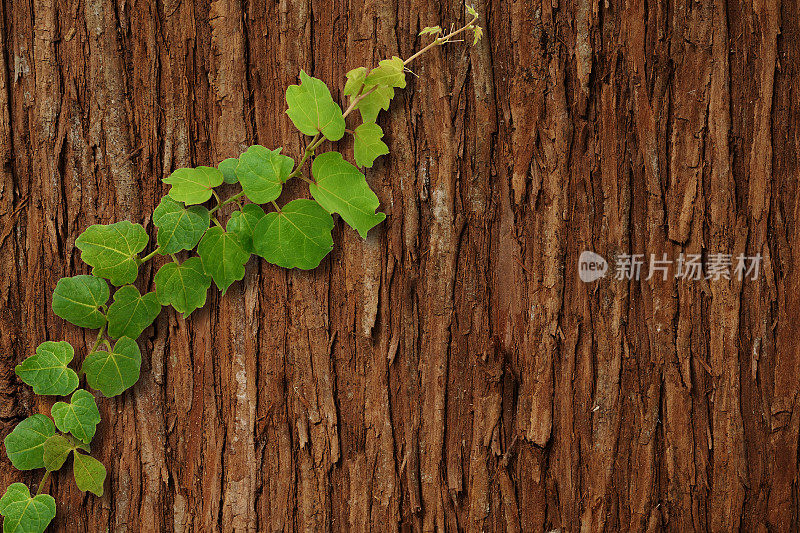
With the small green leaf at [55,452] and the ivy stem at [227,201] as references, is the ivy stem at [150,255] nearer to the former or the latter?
the ivy stem at [227,201]

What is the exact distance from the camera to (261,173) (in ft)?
4.14

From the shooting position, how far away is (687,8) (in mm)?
1335

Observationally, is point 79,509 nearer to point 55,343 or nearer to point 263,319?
point 55,343

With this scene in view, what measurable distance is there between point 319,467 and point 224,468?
0.76 ft

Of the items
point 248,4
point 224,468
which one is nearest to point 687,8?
point 248,4

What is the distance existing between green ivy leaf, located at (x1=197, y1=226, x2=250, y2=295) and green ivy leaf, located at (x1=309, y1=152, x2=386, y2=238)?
0.22 m

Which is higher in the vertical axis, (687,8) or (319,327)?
(687,8)

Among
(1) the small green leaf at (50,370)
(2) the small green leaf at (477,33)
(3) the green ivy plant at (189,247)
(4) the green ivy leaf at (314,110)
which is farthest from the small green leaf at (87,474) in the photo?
(2) the small green leaf at (477,33)

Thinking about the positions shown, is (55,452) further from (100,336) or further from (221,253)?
(221,253)

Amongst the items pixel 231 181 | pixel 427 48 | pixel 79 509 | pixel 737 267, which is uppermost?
pixel 427 48

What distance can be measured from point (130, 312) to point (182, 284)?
0.47 ft

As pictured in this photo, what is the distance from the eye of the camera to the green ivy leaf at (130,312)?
50.9 inches

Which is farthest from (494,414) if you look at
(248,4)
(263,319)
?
(248,4)

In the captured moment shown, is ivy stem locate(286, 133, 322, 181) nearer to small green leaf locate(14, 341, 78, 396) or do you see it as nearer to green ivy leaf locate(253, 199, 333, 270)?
green ivy leaf locate(253, 199, 333, 270)
